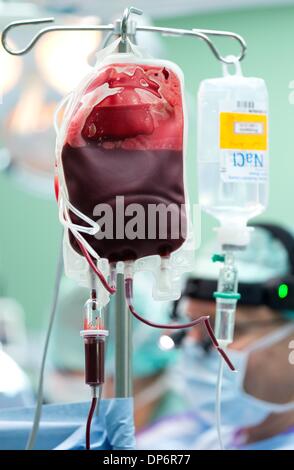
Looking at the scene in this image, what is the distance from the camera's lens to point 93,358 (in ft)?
3.12

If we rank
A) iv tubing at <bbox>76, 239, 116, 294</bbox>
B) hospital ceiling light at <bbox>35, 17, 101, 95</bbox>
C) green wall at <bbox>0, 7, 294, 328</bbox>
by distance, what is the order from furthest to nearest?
green wall at <bbox>0, 7, 294, 328</bbox> → hospital ceiling light at <bbox>35, 17, 101, 95</bbox> → iv tubing at <bbox>76, 239, 116, 294</bbox>

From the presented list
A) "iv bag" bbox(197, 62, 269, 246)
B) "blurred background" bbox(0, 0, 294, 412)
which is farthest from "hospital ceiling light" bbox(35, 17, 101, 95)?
"iv bag" bbox(197, 62, 269, 246)

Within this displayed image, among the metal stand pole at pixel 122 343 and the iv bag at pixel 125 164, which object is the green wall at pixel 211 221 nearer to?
the metal stand pole at pixel 122 343

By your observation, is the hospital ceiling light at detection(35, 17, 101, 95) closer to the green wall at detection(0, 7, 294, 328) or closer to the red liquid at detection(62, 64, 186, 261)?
the green wall at detection(0, 7, 294, 328)

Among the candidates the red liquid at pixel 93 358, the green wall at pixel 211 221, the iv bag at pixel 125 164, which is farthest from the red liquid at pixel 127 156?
the green wall at pixel 211 221

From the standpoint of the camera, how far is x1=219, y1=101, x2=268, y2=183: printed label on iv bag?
42.1 inches

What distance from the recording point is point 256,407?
79.9 inches

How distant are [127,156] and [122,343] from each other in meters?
0.32

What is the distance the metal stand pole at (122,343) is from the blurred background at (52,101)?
0.20 m

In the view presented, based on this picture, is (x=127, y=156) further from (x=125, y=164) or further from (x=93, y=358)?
(x=93, y=358)

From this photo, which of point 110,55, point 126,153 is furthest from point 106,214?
point 110,55

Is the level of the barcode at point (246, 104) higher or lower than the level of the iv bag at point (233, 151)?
higher

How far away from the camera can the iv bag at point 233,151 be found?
107 centimetres
